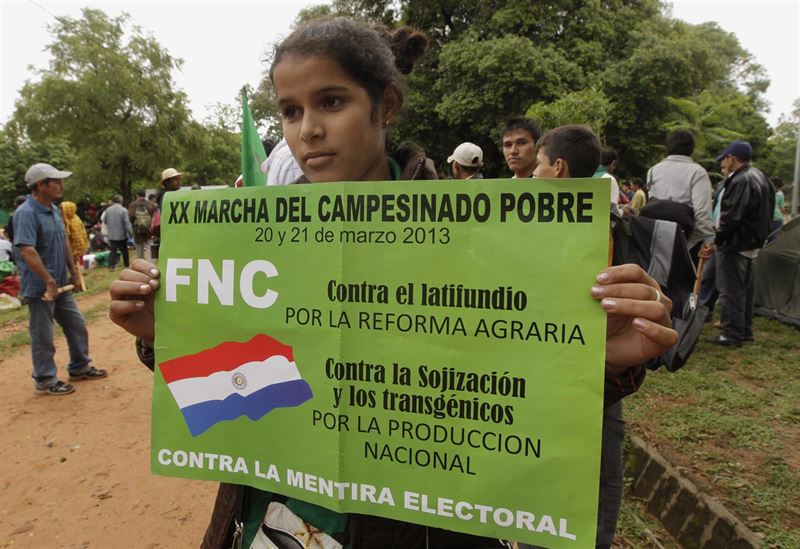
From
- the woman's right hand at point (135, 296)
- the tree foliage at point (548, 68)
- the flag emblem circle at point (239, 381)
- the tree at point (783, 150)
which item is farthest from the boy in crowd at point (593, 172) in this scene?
the tree at point (783, 150)

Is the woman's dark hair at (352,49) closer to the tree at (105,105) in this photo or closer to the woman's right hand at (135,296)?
the woman's right hand at (135,296)

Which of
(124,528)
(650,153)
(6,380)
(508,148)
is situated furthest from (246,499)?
(650,153)

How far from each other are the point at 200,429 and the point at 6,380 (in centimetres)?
574

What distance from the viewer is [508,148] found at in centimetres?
354

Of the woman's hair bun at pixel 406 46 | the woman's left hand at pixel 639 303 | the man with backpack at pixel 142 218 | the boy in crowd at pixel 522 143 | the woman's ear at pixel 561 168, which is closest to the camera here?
the woman's left hand at pixel 639 303

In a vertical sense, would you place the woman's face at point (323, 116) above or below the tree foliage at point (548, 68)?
below

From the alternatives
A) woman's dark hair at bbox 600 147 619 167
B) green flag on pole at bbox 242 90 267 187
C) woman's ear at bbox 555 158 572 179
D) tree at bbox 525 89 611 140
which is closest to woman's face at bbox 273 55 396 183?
green flag on pole at bbox 242 90 267 187

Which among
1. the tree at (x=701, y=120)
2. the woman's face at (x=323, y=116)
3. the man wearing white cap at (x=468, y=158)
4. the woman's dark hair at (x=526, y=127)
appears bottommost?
the woman's face at (x=323, y=116)

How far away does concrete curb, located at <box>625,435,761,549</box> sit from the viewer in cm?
228

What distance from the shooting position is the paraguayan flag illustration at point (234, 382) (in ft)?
3.58

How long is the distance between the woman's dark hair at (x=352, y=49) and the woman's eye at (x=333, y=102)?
0.07m

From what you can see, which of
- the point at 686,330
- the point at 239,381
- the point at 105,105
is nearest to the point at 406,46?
the point at 239,381

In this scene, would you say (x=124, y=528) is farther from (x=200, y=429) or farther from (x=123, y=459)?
(x=200, y=429)

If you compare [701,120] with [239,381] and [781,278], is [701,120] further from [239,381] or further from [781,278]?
[239,381]
